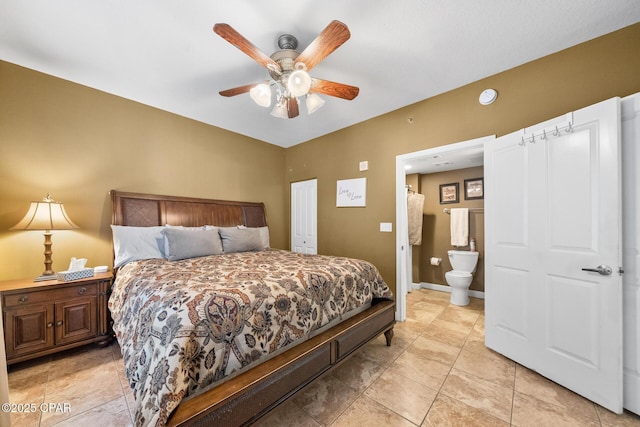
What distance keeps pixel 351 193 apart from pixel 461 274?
206 centimetres

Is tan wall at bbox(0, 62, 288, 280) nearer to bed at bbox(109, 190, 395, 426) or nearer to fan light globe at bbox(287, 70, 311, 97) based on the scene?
bed at bbox(109, 190, 395, 426)

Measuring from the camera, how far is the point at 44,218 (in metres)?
2.14

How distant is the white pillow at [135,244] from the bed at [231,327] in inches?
0.7

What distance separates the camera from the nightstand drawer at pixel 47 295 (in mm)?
1917

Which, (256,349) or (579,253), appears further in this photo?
(579,253)

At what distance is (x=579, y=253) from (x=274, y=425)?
2398mm

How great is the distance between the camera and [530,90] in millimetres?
2209

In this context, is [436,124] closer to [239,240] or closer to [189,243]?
[239,240]

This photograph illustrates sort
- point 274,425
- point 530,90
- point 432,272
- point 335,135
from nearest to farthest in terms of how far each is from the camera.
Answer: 1. point 274,425
2. point 530,90
3. point 335,135
4. point 432,272

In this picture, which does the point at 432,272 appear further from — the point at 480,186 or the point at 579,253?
the point at 579,253

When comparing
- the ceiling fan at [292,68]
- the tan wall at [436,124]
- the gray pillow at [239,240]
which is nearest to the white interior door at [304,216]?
the tan wall at [436,124]

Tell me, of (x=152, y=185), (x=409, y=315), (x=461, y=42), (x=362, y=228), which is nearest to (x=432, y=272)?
(x=409, y=315)

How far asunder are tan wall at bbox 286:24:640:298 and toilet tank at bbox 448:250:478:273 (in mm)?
1442

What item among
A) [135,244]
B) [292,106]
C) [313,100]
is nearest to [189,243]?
[135,244]
